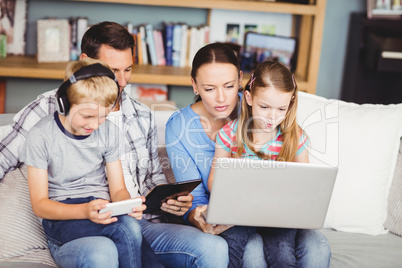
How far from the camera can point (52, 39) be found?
2.85 m

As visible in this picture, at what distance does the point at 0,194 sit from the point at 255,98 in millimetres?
876

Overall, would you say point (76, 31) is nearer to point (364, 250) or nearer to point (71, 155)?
point (71, 155)

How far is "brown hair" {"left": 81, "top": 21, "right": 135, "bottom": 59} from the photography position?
5.18 ft

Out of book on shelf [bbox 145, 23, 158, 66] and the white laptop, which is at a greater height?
book on shelf [bbox 145, 23, 158, 66]

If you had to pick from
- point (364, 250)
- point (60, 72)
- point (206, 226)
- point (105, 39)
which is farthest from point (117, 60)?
point (60, 72)

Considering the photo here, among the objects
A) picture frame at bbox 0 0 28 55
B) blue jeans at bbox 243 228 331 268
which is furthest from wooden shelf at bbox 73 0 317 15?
blue jeans at bbox 243 228 331 268

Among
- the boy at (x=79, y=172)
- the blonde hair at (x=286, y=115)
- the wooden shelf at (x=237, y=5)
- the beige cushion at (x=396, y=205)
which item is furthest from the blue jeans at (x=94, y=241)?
the wooden shelf at (x=237, y=5)

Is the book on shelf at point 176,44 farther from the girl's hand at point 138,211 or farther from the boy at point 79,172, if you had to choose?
the girl's hand at point 138,211

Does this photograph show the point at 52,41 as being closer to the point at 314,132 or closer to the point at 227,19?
the point at 227,19

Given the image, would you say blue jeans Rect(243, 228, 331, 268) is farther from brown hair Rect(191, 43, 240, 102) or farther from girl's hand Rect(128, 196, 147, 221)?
brown hair Rect(191, 43, 240, 102)

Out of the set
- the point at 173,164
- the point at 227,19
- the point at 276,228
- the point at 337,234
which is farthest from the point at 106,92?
the point at 227,19

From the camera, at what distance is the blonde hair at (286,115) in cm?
152

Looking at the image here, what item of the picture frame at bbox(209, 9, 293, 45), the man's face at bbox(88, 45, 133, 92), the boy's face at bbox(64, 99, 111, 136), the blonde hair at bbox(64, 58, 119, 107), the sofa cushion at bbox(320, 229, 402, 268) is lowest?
the sofa cushion at bbox(320, 229, 402, 268)

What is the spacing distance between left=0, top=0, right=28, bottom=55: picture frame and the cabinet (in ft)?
0.27
